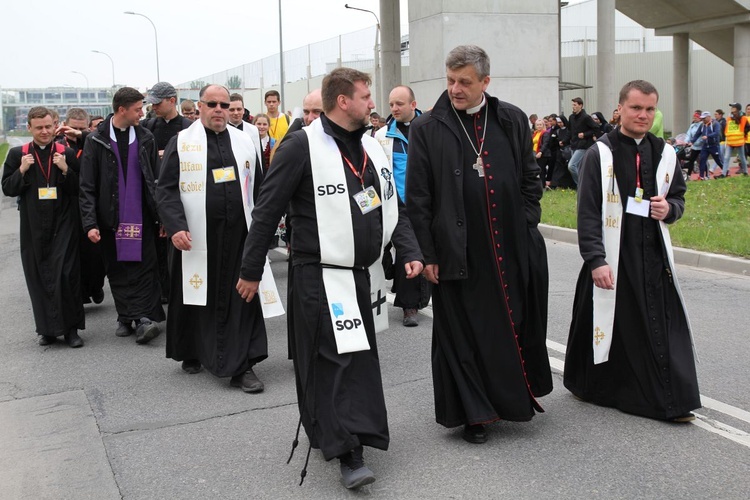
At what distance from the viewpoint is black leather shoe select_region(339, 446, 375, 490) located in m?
4.05

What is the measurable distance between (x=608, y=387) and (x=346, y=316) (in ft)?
5.82

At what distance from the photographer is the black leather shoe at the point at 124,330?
25.3ft

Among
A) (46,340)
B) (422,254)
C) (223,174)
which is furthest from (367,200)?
(46,340)

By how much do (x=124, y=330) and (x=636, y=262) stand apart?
4.63m

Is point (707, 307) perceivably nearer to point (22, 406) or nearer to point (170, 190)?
point (170, 190)

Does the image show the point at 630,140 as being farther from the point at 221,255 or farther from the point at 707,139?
the point at 707,139

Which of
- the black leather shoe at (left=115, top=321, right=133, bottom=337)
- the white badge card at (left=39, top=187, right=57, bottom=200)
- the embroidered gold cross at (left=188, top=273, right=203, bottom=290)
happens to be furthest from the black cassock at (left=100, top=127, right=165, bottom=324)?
the embroidered gold cross at (left=188, top=273, right=203, bottom=290)

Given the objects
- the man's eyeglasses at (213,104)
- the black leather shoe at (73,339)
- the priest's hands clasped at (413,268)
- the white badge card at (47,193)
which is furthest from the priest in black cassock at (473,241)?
the white badge card at (47,193)

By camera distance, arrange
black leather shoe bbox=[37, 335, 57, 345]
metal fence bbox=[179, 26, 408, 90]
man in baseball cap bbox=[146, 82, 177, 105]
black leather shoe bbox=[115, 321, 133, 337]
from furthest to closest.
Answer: metal fence bbox=[179, 26, 408, 90] → man in baseball cap bbox=[146, 82, 177, 105] → black leather shoe bbox=[115, 321, 133, 337] → black leather shoe bbox=[37, 335, 57, 345]

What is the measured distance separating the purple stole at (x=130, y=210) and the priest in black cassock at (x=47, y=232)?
1.51 ft

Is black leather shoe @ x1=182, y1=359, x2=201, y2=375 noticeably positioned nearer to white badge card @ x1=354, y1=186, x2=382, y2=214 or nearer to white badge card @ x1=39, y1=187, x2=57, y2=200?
white badge card @ x1=39, y1=187, x2=57, y2=200

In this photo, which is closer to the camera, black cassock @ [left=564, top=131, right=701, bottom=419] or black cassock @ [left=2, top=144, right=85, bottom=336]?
black cassock @ [left=564, top=131, right=701, bottom=419]

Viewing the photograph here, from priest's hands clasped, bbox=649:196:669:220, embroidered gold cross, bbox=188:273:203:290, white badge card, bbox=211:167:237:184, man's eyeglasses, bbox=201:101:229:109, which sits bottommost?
embroidered gold cross, bbox=188:273:203:290

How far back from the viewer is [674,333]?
4.88 m
